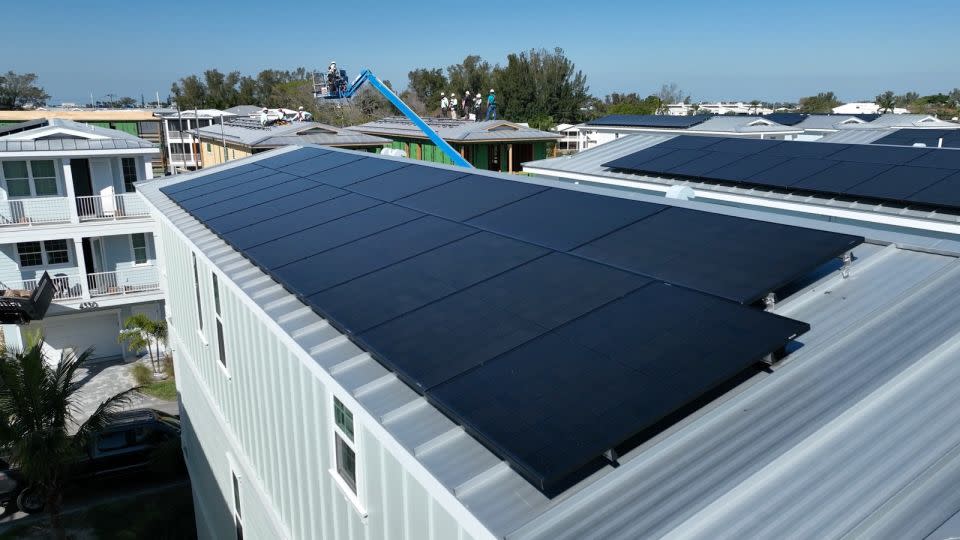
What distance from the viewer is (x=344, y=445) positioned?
6.38 m

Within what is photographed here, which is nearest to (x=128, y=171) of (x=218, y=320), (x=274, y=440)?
(x=218, y=320)

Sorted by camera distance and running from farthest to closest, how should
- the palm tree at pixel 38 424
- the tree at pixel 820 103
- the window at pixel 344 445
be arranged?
the tree at pixel 820 103, the palm tree at pixel 38 424, the window at pixel 344 445

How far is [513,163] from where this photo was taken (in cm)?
4050

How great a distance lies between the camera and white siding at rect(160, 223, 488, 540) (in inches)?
209

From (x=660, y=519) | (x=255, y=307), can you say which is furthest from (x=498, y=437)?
(x=255, y=307)

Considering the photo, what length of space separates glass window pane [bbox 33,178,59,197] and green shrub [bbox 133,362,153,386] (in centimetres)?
742

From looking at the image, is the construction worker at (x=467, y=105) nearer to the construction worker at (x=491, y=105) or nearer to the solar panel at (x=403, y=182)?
the construction worker at (x=491, y=105)

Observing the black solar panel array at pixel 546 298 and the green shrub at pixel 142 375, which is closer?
the black solar panel array at pixel 546 298

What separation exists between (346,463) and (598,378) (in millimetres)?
3225

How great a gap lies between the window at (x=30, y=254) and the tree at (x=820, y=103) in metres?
114

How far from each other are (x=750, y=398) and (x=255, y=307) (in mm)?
5486

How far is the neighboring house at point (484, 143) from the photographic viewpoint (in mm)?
38134

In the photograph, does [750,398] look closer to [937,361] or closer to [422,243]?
[937,361]

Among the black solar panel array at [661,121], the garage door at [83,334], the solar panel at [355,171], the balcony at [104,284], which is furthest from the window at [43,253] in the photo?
the black solar panel array at [661,121]
